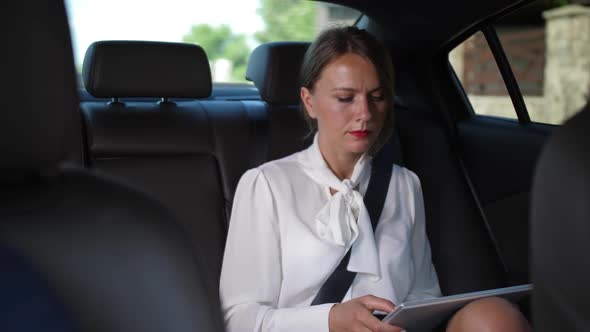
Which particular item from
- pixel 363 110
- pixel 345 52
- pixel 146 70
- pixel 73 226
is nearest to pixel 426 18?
pixel 345 52

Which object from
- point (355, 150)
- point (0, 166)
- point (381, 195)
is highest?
point (0, 166)

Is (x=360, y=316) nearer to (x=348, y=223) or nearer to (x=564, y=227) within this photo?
(x=348, y=223)

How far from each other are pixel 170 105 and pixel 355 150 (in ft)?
2.01

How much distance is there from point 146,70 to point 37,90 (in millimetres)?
1281

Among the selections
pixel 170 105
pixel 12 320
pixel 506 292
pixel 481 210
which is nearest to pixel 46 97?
pixel 12 320

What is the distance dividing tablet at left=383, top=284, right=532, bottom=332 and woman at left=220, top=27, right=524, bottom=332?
232mm

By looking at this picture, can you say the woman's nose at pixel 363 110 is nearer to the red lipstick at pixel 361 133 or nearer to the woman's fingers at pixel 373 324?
the red lipstick at pixel 361 133

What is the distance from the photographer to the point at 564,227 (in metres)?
0.66

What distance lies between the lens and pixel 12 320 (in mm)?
752

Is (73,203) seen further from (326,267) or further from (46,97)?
(326,267)

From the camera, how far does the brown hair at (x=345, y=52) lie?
1.85 meters

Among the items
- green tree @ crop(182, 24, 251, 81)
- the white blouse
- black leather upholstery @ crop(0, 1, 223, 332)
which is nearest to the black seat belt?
the white blouse

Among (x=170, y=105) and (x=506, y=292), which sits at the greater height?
(x=170, y=105)

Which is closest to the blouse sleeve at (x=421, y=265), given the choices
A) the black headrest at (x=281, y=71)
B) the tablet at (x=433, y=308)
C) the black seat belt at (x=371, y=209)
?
the black seat belt at (x=371, y=209)
